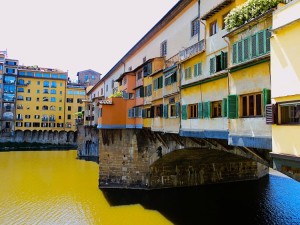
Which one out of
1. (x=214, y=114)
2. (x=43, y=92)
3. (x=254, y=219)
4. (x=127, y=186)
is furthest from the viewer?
(x=43, y=92)

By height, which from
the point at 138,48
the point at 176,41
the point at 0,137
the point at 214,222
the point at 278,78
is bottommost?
the point at 214,222

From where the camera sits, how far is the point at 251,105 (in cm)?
1120

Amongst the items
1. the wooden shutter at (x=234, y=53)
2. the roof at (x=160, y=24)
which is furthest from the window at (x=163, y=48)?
the wooden shutter at (x=234, y=53)

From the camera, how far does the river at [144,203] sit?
21.0 meters

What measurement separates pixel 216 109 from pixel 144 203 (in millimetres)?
14184

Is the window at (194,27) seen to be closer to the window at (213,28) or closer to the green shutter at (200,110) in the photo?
the window at (213,28)

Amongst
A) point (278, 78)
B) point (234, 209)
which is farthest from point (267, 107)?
point (234, 209)

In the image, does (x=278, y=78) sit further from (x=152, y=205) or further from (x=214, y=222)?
(x=152, y=205)

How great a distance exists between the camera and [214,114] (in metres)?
14.4

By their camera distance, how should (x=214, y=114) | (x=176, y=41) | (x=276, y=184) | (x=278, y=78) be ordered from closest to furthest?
(x=278, y=78) → (x=214, y=114) → (x=176, y=41) → (x=276, y=184)

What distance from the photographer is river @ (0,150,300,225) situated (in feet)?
68.9

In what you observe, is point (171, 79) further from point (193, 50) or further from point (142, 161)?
point (142, 161)

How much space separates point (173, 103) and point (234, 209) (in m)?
11.3

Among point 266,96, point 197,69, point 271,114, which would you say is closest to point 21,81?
point 197,69
